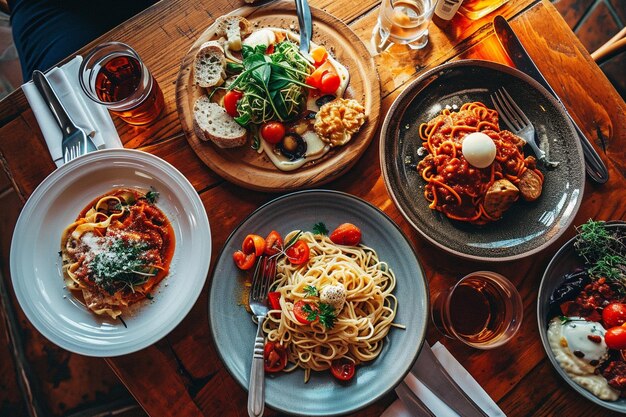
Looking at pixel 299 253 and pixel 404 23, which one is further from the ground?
pixel 404 23

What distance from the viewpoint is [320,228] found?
110 inches

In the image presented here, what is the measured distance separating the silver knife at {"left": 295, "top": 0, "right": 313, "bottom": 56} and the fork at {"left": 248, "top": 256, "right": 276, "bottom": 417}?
4.66 ft

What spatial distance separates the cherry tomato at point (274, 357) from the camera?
2607mm

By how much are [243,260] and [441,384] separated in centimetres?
133

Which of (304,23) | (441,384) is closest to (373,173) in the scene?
(304,23)

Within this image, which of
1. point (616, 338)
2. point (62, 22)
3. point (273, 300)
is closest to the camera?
point (616, 338)

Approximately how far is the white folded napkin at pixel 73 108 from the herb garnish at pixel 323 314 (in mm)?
1622

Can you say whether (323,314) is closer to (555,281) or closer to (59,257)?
(555,281)

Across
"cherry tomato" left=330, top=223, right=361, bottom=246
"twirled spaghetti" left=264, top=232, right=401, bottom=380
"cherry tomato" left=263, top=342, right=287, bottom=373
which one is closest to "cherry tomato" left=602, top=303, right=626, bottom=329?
"twirled spaghetti" left=264, top=232, right=401, bottom=380

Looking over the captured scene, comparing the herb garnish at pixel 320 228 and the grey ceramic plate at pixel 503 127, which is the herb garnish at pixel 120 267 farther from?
the grey ceramic plate at pixel 503 127

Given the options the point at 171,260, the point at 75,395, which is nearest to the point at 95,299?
the point at 171,260

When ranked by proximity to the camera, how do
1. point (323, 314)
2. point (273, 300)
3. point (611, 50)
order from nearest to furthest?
point (323, 314)
point (273, 300)
point (611, 50)

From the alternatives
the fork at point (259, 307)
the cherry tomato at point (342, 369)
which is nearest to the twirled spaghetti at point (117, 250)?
the fork at point (259, 307)

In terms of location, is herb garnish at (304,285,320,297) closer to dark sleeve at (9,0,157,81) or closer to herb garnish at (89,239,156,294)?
herb garnish at (89,239,156,294)
